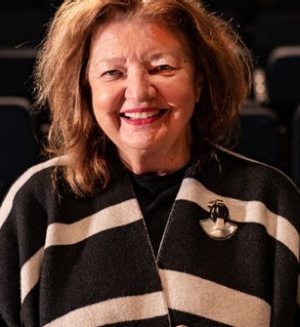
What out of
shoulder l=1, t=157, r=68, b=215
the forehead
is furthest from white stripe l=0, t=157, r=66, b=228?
the forehead

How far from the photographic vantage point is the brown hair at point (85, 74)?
1272mm

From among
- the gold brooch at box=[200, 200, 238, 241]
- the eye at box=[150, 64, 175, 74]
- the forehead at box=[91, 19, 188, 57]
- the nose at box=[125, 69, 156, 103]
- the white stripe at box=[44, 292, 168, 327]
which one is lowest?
the white stripe at box=[44, 292, 168, 327]

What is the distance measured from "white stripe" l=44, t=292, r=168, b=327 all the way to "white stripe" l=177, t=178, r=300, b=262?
20 cm

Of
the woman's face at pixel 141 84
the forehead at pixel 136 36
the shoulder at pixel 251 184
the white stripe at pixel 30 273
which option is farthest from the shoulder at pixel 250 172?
the white stripe at pixel 30 273

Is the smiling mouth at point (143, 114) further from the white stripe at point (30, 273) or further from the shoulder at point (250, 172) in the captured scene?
the white stripe at point (30, 273)

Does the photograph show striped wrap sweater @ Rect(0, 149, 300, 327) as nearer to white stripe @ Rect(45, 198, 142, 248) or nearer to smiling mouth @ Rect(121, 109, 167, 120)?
white stripe @ Rect(45, 198, 142, 248)

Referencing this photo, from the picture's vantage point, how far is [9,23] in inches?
119

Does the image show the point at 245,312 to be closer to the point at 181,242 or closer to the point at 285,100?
the point at 181,242

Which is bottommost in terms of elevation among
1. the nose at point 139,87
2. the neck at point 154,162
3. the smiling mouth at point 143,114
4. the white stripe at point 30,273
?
the white stripe at point 30,273

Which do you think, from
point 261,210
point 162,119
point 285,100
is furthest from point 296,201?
point 285,100

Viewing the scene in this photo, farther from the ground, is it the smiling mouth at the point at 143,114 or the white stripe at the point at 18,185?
the smiling mouth at the point at 143,114

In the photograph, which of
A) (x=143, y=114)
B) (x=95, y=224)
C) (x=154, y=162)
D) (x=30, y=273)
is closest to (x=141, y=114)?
(x=143, y=114)

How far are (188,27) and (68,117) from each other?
0.29 meters

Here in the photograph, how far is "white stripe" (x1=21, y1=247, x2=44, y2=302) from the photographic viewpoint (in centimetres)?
128
